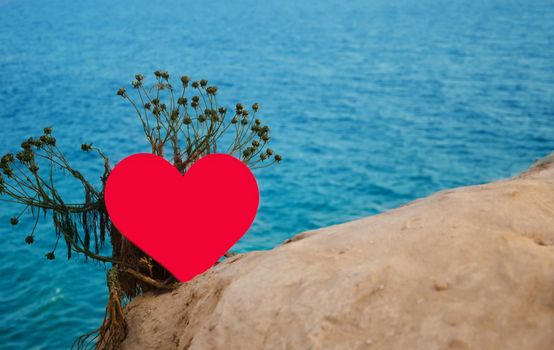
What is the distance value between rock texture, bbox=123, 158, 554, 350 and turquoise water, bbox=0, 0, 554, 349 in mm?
2618

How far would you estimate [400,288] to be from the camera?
5.40 ft

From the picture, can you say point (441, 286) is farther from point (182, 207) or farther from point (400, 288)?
point (182, 207)

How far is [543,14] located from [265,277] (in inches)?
603

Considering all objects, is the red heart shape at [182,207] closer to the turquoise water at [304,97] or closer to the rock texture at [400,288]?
the rock texture at [400,288]

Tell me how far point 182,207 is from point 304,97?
23.8 ft

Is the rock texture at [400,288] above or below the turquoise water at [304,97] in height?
above

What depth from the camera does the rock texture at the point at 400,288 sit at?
4.86 ft

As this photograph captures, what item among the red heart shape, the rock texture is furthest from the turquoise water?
the rock texture

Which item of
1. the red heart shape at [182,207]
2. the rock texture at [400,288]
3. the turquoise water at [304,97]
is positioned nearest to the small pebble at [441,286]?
the rock texture at [400,288]

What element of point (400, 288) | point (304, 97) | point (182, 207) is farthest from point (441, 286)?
point (304, 97)

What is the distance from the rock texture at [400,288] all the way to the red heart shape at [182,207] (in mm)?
116

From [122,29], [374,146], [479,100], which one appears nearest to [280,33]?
[122,29]

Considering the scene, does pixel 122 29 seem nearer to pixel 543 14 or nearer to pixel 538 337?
pixel 543 14

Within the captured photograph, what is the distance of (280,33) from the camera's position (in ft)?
45.0
